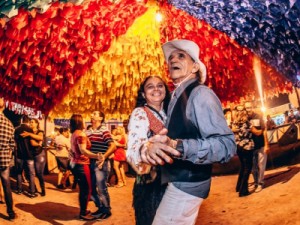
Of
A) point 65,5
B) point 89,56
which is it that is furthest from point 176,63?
point 89,56

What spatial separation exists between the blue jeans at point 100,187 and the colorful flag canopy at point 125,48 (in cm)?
53

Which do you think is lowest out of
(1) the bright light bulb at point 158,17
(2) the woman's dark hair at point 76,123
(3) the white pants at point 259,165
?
(3) the white pants at point 259,165

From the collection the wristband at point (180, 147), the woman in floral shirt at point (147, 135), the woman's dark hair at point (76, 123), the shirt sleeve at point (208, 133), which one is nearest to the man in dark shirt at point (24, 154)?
the woman's dark hair at point (76, 123)

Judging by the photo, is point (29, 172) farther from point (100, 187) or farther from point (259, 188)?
point (259, 188)

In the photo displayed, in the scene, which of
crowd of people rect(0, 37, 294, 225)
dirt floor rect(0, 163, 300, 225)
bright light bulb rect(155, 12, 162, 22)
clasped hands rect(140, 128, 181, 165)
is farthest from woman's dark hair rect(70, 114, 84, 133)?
clasped hands rect(140, 128, 181, 165)

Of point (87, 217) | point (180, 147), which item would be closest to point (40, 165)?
point (87, 217)

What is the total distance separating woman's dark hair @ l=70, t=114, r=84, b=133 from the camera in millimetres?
3229

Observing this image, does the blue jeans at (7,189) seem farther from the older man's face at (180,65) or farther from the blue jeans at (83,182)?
the older man's face at (180,65)

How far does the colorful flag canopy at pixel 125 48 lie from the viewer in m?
2.76

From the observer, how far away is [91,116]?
3309 millimetres

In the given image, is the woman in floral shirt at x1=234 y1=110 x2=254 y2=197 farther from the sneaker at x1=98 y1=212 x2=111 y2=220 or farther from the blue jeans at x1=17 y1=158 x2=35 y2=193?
the blue jeans at x1=17 y1=158 x2=35 y2=193

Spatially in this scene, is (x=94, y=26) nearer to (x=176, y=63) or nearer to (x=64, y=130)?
(x=64, y=130)

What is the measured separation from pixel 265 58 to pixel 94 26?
1.63 m

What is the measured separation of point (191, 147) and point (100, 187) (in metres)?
1.99
